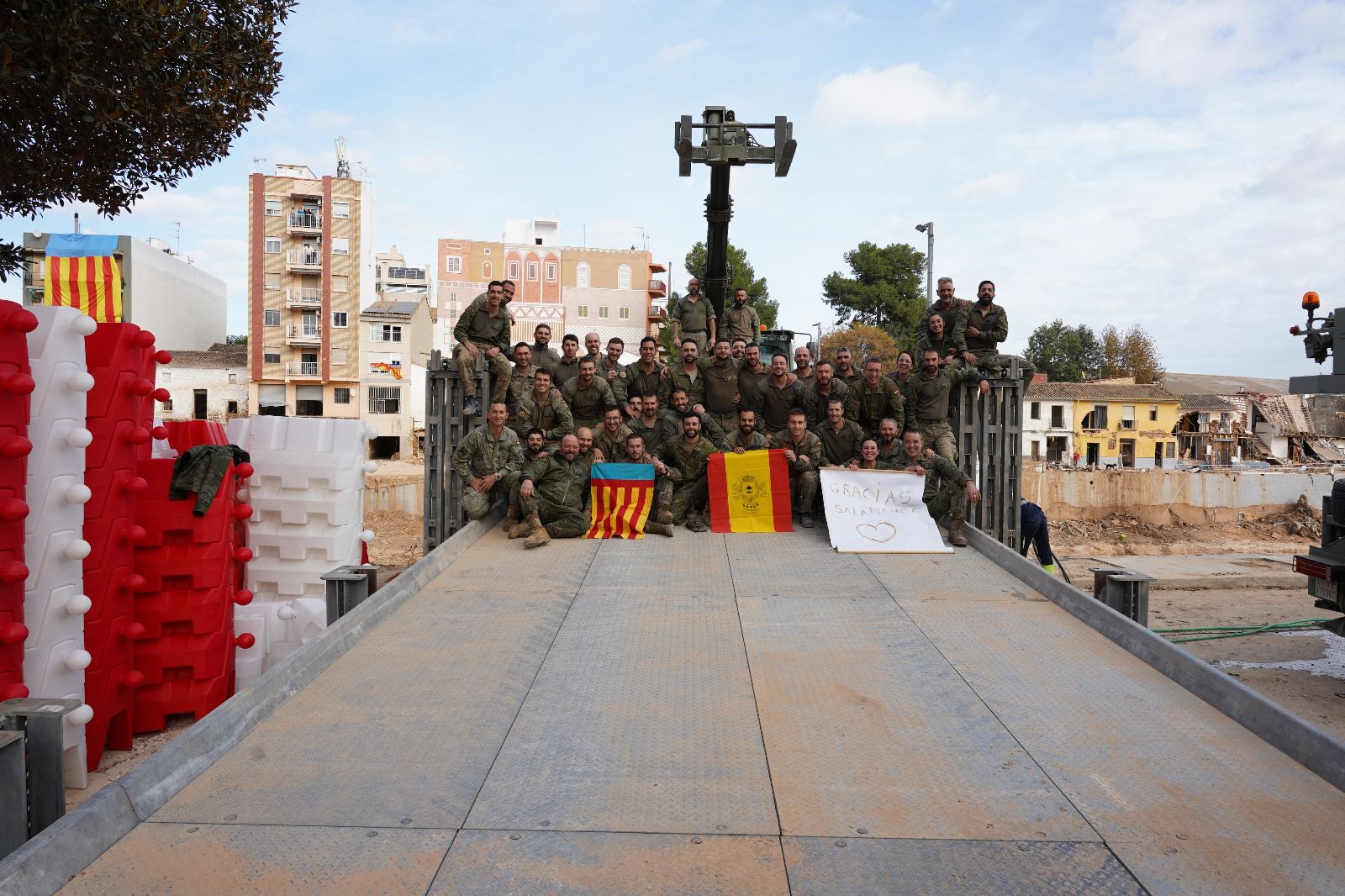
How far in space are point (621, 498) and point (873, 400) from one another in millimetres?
3213

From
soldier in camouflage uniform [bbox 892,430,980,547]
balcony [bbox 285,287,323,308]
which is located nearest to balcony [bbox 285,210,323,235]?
balcony [bbox 285,287,323,308]

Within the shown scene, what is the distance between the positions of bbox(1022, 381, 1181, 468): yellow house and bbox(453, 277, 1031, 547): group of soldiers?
152ft

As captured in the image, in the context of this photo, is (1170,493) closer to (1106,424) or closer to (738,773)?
(1106,424)

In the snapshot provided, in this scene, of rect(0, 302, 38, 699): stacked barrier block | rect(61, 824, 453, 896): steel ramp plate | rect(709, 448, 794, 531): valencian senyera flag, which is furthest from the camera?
rect(709, 448, 794, 531): valencian senyera flag

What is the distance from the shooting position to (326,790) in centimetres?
369

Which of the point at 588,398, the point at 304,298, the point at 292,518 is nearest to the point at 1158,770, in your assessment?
the point at 292,518

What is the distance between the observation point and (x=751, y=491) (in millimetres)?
9453

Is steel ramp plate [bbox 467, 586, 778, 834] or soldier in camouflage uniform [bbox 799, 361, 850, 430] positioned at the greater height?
soldier in camouflage uniform [bbox 799, 361, 850, 430]

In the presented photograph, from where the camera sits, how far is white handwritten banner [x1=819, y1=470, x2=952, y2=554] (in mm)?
8406

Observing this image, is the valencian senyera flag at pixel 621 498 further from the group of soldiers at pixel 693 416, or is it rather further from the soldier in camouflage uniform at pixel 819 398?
the soldier in camouflage uniform at pixel 819 398

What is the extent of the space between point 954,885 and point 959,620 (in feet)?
10.9

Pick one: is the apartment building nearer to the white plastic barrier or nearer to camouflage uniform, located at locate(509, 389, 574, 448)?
camouflage uniform, located at locate(509, 389, 574, 448)

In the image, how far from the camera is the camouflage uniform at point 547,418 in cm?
988

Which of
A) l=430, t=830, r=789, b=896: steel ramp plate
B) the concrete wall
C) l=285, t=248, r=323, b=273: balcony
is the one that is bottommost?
the concrete wall
